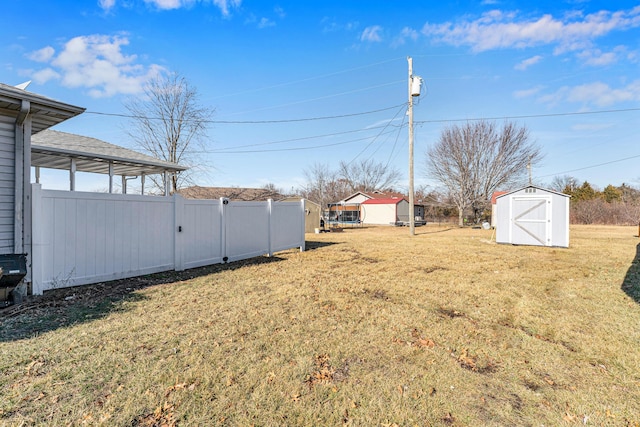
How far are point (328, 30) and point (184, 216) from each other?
1124 centimetres

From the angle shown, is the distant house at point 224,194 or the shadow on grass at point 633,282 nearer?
the shadow on grass at point 633,282

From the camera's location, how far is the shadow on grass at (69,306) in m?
3.35

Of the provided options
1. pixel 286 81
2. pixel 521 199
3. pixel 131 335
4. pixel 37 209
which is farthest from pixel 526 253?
pixel 286 81

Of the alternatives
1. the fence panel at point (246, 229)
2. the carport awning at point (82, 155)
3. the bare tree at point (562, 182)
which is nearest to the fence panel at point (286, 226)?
the fence panel at point (246, 229)

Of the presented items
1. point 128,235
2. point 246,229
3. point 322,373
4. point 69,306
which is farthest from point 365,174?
point 322,373

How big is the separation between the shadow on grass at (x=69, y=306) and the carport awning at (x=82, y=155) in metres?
5.37

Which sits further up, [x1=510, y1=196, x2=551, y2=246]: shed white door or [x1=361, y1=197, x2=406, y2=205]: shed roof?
[x1=361, y1=197, x2=406, y2=205]: shed roof

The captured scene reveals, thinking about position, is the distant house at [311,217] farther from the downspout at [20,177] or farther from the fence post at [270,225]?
the downspout at [20,177]

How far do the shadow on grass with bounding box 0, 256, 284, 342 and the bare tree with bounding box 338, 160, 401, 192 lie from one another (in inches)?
1751

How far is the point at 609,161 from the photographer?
33.8 metres

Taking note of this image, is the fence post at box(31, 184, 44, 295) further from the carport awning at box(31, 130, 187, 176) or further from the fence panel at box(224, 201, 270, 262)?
the carport awning at box(31, 130, 187, 176)

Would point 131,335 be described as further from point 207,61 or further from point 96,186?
point 96,186

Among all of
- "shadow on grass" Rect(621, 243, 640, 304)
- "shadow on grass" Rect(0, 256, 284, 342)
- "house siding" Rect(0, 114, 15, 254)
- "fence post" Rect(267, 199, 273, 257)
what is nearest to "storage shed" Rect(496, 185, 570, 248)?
"shadow on grass" Rect(621, 243, 640, 304)

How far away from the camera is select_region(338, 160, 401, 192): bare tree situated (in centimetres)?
4909
